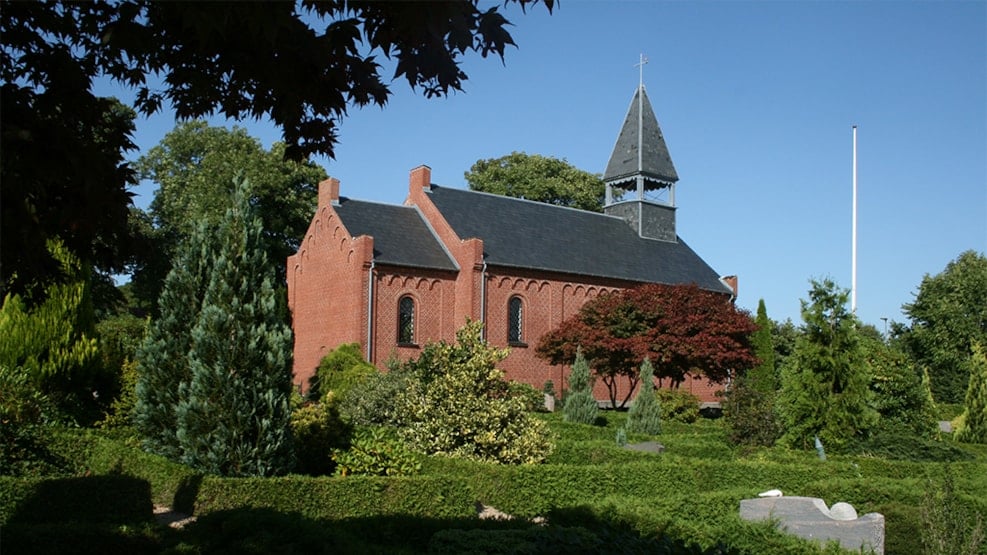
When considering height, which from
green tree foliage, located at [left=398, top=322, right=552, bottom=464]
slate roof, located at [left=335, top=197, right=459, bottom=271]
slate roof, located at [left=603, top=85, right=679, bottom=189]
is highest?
slate roof, located at [left=603, top=85, right=679, bottom=189]

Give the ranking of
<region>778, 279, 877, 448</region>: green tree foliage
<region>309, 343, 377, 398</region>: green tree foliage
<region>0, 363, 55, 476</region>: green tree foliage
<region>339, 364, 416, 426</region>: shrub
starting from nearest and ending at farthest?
<region>0, 363, 55, 476</region>: green tree foliage
<region>778, 279, 877, 448</region>: green tree foliage
<region>339, 364, 416, 426</region>: shrub
<region>309, 343, 377, 398</region>: green tree foliage

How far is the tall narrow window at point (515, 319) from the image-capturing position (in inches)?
1529

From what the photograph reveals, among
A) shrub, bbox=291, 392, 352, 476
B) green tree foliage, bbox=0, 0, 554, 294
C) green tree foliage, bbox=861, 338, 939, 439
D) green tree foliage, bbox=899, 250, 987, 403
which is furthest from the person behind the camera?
green tree foliage, bbox=899, 250, 987, 403

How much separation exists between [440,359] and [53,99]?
10.6m

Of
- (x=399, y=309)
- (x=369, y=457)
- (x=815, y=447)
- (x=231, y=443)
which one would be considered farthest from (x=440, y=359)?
(x=399, y=309)

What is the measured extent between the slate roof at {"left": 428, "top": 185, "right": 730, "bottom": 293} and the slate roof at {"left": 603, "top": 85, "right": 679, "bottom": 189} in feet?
8.59

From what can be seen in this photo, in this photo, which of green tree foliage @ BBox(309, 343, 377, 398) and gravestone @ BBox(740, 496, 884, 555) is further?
green tree foliage @ BBox(309, 343, 377, 398)

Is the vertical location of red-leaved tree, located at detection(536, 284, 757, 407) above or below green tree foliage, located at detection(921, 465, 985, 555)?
above

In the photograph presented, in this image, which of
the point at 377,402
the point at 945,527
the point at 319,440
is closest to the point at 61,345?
the point at 377,402

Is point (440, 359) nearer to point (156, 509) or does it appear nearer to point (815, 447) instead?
point (156, 509)

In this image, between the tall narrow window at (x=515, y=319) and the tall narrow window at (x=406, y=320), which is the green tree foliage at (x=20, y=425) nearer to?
the tall narrow window at (x=406, y=320)

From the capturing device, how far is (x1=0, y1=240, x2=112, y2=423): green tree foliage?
18.1m

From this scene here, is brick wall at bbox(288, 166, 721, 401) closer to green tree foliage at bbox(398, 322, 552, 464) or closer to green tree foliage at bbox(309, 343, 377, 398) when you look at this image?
green tree foliage at bbox(309, 343, 377, 398)

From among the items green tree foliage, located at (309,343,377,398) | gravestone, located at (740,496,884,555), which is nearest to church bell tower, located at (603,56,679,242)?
green tree foliage, located at (309,343,377,398)
